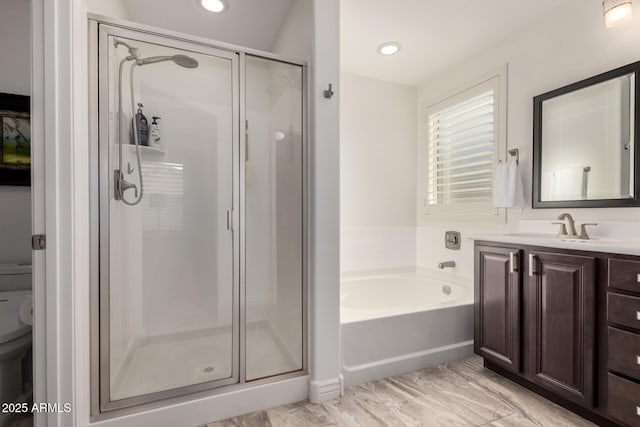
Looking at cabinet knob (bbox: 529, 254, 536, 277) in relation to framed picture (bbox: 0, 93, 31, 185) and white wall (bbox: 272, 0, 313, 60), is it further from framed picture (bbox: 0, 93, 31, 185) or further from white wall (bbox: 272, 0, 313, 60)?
framed picture (bbox: 0, 93, 31, 185)

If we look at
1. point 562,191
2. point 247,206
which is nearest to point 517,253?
point 562,191

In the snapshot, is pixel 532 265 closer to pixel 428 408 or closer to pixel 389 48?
pixel 428 408

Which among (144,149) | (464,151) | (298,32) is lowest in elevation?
(144,149)

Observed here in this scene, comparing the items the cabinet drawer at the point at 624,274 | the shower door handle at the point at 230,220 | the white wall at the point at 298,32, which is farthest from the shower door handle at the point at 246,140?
the cabinet drawer at the point at 624,274

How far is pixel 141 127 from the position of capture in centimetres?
160

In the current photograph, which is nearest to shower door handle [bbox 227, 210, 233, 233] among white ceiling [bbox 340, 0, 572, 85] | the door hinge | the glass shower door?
the glass shower door

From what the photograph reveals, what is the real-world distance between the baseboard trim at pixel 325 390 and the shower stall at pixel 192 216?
0.43 ft

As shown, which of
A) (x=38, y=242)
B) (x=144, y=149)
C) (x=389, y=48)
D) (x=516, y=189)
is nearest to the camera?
(x=38, y=242)

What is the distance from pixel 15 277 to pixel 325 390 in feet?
6.99

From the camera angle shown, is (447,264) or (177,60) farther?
(447,264)

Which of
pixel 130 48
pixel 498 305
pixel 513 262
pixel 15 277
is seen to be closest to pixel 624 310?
pixel 513 262

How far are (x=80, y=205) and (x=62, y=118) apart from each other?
36 cm

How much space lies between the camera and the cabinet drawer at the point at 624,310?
1.29 m

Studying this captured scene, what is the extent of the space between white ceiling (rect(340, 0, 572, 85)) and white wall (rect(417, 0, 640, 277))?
0.09 m
